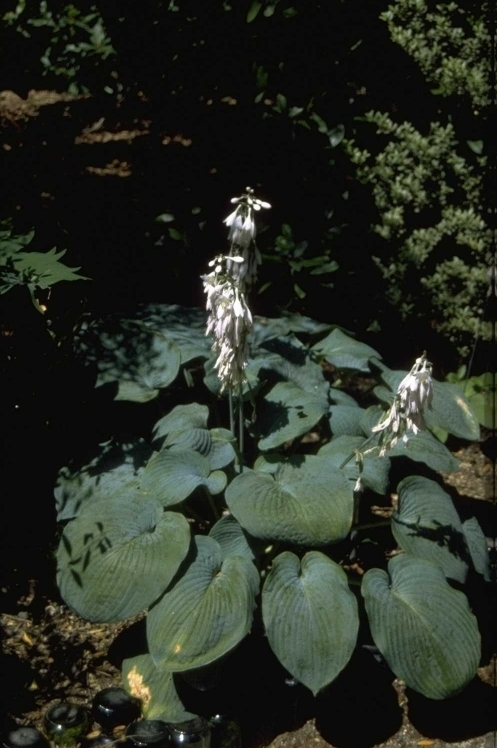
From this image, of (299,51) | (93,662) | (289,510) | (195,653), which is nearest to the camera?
(195,653)

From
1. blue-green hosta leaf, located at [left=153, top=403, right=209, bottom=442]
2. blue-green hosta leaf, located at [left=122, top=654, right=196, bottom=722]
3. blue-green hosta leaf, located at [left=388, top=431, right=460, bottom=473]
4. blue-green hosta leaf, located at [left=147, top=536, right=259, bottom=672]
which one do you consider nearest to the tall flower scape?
blue-green hosta leaf, located at [left=153, top=403, right=209, bottom=442]

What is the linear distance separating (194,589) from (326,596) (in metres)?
0.52

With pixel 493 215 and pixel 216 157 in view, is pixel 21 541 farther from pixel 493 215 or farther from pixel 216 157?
pixel 493 215

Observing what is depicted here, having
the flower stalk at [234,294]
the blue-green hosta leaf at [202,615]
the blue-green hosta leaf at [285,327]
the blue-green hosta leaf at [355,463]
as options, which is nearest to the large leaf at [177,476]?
the blue-green hosta leaf at [202,615]

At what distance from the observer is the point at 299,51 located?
5.44 m

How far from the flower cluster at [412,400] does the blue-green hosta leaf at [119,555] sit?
94cm

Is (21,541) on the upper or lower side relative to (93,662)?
upper

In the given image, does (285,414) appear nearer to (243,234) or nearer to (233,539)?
(233,539)

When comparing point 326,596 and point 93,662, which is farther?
point 93,662

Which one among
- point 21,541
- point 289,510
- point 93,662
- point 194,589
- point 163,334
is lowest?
point 93,662

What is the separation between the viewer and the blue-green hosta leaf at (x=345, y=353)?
482 cm

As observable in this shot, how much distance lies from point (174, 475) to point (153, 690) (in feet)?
2.92

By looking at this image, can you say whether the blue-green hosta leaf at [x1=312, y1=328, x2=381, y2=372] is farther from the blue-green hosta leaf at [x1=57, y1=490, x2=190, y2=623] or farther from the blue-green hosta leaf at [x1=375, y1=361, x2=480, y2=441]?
the blue-green hosta leaf at [x1=57, y1=490, x2=190, y2=623]

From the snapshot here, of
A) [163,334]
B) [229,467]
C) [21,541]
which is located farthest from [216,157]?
[21,541]
